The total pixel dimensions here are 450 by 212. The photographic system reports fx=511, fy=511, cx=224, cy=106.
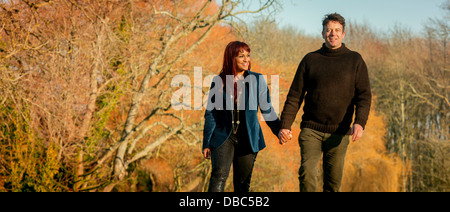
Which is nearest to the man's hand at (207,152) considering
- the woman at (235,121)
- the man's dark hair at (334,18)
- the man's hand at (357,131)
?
the woman at (235,121)

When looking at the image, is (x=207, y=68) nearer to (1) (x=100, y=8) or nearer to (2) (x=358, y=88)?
(1) (x=100, y=8)

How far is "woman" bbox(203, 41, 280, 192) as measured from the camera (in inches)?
178

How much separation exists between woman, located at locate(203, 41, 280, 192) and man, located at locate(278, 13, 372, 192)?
0.30 meters

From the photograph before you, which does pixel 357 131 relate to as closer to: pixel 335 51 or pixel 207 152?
pixel 335 51

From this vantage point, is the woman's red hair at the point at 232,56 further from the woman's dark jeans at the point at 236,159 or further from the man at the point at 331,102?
the man at the point at 331,102

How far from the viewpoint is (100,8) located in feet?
44.5

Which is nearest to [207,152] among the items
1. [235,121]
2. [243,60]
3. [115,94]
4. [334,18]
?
[235,121]

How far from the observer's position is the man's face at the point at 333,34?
4.63 m

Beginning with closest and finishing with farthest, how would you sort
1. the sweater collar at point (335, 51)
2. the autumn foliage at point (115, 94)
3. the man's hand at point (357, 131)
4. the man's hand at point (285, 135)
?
the man's hand at point (357, 131)
the man's hand at point (285, 135)
the sweater collar at point (335, 51)
the autumn foliage at point (115, 94)

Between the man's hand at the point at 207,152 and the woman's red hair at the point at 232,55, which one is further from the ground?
the woman's red hair at the point at 232,55

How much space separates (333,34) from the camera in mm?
4645

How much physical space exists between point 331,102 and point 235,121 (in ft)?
2.90

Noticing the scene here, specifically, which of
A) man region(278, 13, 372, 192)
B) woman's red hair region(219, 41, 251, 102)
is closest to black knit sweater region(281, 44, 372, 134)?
man region(278, 13, 372, 192)

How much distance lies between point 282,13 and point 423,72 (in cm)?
2195
